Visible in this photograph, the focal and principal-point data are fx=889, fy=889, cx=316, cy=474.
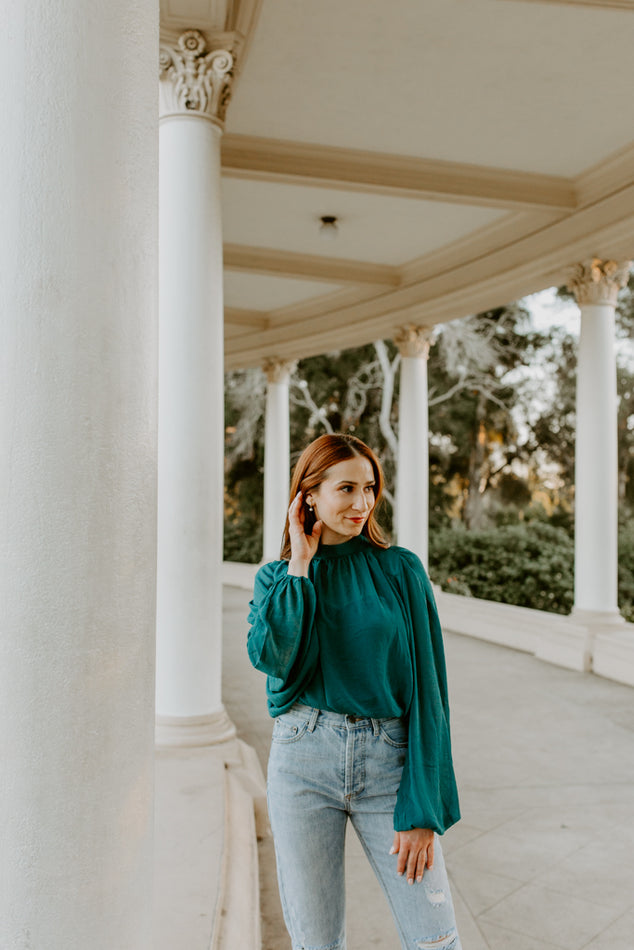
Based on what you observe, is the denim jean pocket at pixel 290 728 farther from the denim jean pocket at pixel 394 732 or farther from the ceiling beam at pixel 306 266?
the ceiling beam at pixel 306 266

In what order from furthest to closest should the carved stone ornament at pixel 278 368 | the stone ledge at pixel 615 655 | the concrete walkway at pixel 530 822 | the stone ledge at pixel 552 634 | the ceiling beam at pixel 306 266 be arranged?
the carved stone ornament at pixel 278 368, the ceiling beam at pixel 306 266, the stone ledge at pixel 552 634, the stone ledge at pixel 615 655, the concrete walkway at pixel 530 822

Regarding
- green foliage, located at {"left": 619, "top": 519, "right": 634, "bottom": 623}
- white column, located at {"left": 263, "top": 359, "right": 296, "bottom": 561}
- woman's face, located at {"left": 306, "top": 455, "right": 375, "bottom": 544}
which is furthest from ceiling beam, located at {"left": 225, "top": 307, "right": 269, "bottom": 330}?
woman's face, located at {"left": 306, "top": 455, "right": 375, "bottom": 544}

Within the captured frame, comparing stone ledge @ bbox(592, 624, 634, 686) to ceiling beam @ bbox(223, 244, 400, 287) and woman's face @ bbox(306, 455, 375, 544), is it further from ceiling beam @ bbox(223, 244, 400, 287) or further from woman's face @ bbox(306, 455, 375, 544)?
woman's face @ bbox(306, 455, 375, 544)

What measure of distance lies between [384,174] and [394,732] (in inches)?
832

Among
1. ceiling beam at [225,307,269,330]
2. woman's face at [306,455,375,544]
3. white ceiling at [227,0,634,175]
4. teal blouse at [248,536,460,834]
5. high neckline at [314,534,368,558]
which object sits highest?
white ceiling at [227,0,634,175]

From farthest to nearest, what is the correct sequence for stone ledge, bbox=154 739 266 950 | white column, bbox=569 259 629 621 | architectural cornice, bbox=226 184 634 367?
white column, bbox=569 259 629 621
architectural cornice, bbox=226 184 634 367
stone ledge, bbox=154 739 266 950

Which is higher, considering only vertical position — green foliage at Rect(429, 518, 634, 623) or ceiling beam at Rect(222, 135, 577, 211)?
ceiling beam at Rect(222, 135, 577, 211)

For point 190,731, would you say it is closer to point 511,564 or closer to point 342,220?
point 342,220

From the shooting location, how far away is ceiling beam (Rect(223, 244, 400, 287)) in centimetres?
3347

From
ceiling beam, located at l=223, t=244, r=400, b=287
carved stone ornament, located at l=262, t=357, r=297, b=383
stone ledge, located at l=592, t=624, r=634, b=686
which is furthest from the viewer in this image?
carved stone ornament, located at l=262, t=357, r=297, b=383

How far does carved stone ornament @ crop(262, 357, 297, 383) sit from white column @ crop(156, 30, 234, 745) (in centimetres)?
3005

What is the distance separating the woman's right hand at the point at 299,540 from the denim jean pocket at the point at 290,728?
101 centimetres

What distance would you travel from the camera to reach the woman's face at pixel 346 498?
651 cm

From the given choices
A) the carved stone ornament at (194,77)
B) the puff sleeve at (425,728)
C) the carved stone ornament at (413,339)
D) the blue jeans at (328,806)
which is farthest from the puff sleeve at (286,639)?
the carved stone ornament at (413,339)
